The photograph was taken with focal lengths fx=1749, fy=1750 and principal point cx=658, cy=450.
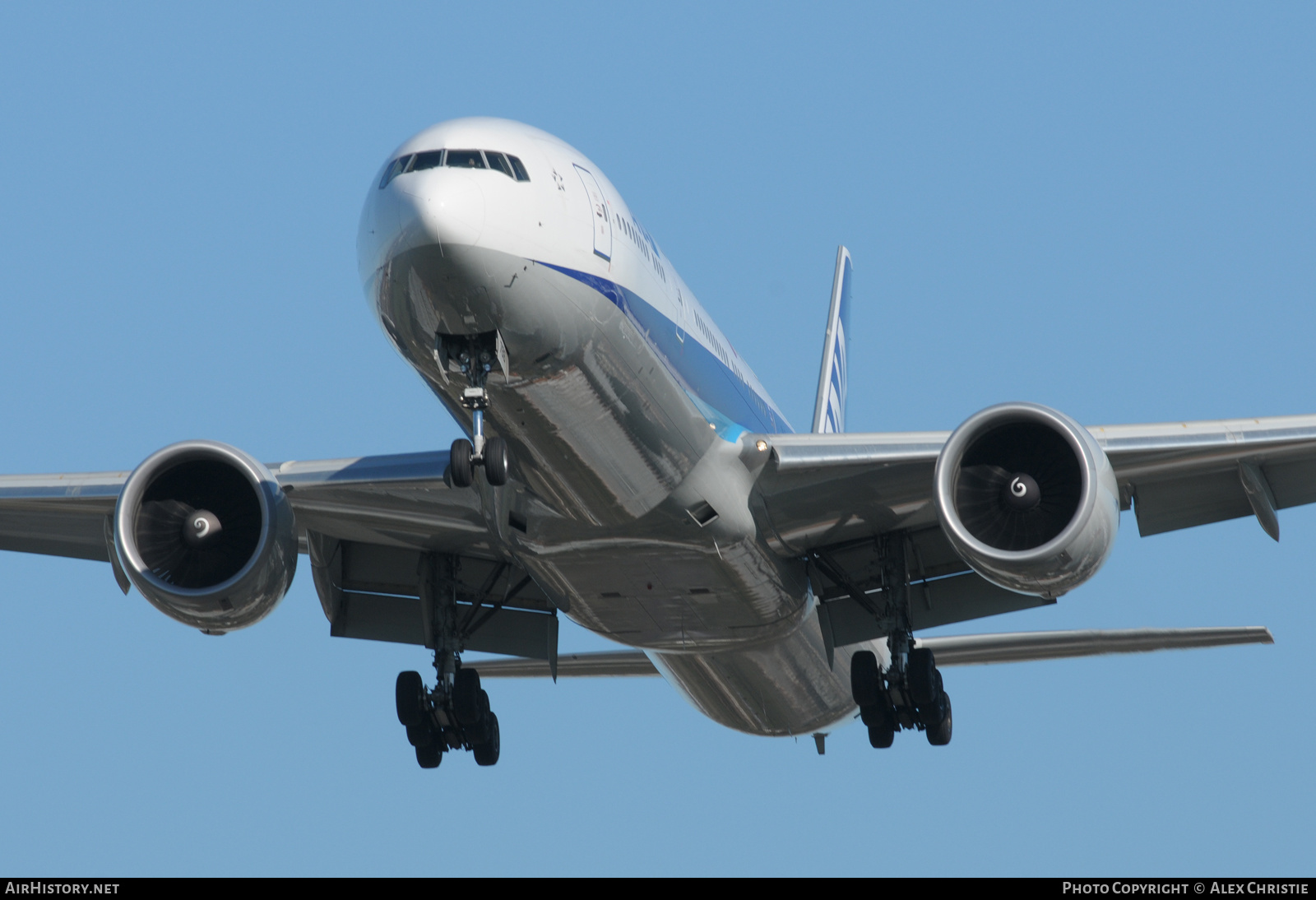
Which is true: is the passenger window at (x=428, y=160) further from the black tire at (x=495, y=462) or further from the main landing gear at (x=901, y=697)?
the main landing gear at (x=901, y=697)

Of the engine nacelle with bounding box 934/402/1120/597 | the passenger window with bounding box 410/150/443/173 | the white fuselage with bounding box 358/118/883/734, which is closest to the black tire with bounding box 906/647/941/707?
the white fuselage with bounding box 358/118/883/734

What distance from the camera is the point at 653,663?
75.2ft

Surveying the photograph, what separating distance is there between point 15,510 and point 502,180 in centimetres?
820

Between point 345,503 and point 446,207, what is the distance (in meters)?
5.80

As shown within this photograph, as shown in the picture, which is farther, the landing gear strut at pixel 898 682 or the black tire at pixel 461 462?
the landing gear strut at pixel 898 682

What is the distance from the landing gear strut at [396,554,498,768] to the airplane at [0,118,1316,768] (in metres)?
0.03

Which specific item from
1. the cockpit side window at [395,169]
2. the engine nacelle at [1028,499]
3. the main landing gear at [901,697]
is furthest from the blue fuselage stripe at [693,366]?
the main landing gear at [901,697]

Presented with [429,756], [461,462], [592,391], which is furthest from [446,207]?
[429,756]

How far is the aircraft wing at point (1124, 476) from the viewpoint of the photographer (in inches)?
697

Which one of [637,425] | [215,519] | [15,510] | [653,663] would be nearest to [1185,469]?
[637,425]

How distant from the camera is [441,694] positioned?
2122cm

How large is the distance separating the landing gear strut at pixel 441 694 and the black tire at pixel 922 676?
5241 millimetres

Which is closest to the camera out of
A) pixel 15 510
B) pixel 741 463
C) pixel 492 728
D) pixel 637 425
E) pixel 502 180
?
pixel 502 180

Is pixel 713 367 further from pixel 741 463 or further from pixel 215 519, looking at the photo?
pixel 215 519
